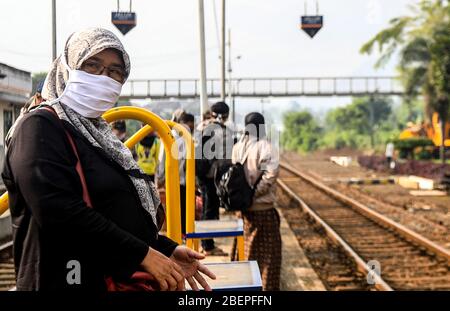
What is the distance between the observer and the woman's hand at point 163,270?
180cm

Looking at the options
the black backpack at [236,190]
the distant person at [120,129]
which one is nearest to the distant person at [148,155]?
the distant person at [120,129]

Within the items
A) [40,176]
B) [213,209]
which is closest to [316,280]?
[213,209]

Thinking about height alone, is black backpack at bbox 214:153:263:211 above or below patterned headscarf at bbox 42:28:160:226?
below

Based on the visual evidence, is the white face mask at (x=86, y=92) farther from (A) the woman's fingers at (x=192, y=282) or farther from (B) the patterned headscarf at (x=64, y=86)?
(A) the woman's fingers at (x=192, y=282)

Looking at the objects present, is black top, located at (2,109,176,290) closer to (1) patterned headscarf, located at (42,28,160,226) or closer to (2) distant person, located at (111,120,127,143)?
(1) patterned headscarf, located at (42,28,160,226)

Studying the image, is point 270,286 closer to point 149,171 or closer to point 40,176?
point 149,171

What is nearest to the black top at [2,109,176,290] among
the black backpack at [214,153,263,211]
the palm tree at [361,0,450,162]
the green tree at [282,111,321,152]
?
the black backpack at [214,153,263,211]

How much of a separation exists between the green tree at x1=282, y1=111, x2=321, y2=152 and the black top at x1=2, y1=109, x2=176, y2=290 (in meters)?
55.0

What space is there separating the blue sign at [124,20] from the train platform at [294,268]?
9.04 ft

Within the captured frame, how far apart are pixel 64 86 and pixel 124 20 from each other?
10.6 ft

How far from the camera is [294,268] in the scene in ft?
23.0

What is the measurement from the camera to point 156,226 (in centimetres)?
208

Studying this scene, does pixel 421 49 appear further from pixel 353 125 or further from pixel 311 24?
pixel 353 125

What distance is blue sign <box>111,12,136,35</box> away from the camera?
15.3 ft
